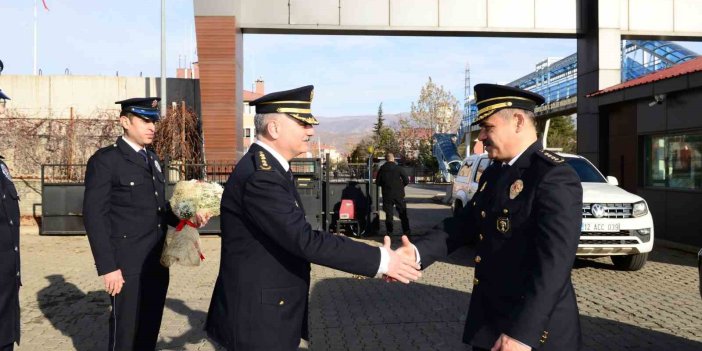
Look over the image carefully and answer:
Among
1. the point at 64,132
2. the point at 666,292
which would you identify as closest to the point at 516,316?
the point at 666,292

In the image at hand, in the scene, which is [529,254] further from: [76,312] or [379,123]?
[379,123]

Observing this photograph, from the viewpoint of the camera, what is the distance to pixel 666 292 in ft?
27.7

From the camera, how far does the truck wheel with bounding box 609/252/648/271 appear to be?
390 inches

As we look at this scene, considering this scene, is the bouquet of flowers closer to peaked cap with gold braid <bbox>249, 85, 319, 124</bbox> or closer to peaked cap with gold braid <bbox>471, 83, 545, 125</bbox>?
peaked cap with gold braid <bbox>249, 85, 319, 124</bbox>

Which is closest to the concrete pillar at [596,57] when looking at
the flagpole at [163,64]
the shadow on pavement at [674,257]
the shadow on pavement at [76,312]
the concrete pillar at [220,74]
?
the shadow on pavement at [674,257]

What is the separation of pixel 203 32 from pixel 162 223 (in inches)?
490

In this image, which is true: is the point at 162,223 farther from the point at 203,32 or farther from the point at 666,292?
the point at 203,32

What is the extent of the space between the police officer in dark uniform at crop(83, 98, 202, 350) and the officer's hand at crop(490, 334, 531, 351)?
2558mm

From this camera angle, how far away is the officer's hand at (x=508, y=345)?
2656 millimetres

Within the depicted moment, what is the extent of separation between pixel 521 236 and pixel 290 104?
1.31 metres

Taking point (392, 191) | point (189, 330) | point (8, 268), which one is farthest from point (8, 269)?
point (392, 191)

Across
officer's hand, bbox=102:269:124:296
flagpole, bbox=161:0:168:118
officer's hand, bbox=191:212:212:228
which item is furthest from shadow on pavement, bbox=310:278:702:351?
flagpole, bbox=161:0:168:118

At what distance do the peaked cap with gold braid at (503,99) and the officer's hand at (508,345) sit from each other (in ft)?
3.63

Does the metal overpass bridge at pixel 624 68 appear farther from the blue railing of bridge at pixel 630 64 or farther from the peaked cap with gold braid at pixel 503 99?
the peaked cap with gold braid at pixel 503 99
